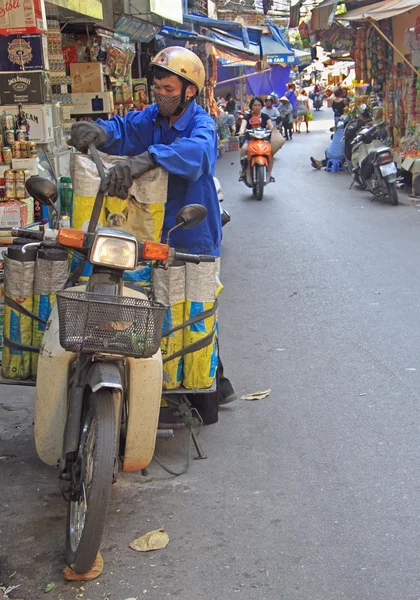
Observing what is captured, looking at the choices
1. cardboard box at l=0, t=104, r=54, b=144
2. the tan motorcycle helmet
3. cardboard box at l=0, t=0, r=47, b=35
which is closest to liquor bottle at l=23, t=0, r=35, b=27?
cardboard box at l=0, t=0, r=47, b=35

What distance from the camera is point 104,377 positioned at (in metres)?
3.09

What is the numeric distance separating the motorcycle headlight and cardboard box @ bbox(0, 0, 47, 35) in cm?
512

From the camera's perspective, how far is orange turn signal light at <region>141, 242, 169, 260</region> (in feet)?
10.8

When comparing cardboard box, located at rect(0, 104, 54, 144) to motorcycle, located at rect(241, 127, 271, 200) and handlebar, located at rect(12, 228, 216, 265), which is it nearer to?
handlebar, located at rect(12, 228, 216, 265)

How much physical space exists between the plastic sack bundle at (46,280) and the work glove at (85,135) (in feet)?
1.67

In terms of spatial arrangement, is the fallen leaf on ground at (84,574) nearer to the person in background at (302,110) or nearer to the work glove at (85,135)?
the work glove at (85,135)

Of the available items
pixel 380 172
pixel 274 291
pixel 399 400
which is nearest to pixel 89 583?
pixel 399 400

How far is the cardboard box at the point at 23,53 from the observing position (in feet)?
25.6

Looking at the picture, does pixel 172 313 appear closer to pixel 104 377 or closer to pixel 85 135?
pixel 85 135

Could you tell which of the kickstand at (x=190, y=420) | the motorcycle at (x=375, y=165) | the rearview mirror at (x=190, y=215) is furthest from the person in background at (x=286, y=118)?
the rearview mirror at (x=190, y=215)

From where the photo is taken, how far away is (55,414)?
11.4 ft

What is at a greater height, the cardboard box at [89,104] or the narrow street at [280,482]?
the cardboard box at [89,104]

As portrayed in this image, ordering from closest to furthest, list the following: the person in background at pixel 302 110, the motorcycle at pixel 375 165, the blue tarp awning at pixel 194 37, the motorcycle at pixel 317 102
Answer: the motorcycle at pixel 375 165, the blue tarp awning at pixel 194 37, the person in background at pixel 302 110, the motorcycle at pixel 317 102

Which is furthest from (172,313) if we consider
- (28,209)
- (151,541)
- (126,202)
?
(28,209)
